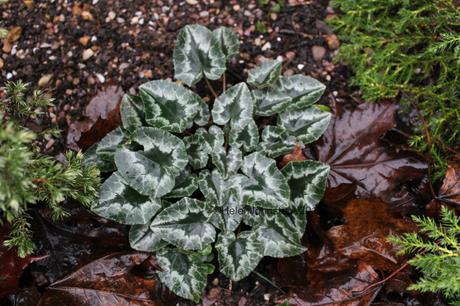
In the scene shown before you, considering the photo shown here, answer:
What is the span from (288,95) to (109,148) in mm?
734

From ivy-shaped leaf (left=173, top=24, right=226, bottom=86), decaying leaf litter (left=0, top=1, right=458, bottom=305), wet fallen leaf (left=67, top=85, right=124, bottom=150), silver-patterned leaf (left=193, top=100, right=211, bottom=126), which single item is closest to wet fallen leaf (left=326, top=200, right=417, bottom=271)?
decaying leaf litter (left=0, top=1, right=458, bottom=305)

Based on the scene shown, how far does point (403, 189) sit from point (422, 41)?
66cm

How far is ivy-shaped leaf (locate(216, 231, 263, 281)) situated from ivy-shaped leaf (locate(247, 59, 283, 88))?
60cm

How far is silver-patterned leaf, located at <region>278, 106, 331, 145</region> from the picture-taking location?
203cm

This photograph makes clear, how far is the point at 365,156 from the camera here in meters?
2.04

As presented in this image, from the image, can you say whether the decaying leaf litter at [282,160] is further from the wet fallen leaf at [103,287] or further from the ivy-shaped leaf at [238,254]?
the ivy-shaped leaf at [238,254]

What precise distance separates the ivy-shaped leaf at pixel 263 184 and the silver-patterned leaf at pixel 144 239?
0.35m

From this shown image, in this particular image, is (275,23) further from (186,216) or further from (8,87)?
(8,87)

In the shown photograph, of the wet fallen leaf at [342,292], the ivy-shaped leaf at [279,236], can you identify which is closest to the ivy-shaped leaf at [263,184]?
the ivy-shaped leaf at [279,236]

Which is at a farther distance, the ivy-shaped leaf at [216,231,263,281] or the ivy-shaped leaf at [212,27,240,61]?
the ivy-shaped leaf at [212,27,240,61]

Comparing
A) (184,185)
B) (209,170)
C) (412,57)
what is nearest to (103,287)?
(184,185)

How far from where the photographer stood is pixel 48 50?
2307 millimetres

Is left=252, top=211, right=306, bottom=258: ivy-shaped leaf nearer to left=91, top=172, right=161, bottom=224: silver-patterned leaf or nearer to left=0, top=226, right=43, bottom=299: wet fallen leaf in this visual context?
left=91, top=172, right=161, bottom=224: silver-patterned leaf

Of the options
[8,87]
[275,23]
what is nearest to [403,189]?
[275,23]
